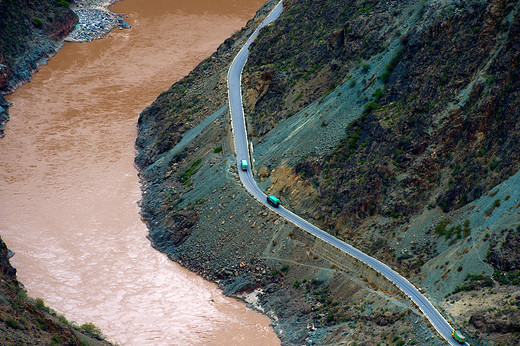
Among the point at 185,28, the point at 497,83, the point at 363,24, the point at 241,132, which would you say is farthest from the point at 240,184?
the point at 185,28

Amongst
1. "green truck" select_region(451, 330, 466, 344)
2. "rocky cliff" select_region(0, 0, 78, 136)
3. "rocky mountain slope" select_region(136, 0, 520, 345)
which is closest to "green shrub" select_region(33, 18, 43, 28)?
"rocky cliff" select_region(0, 0, 78, 136)

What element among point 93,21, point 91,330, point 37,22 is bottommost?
point 91,330

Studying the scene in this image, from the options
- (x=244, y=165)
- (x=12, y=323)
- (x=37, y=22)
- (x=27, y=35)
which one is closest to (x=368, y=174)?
(x=244, y=165)

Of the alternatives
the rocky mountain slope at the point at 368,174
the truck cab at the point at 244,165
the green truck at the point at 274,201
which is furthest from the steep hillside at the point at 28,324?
the truck cab at the point at 244,165

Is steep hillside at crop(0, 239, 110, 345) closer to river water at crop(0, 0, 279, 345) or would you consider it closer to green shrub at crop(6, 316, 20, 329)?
green shrub at crop(6, 316, 20, 329)

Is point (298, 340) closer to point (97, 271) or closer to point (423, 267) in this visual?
point (423, 267)

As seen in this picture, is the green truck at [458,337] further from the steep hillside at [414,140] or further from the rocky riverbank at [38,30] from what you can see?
the rocky riverbank at [38,30]

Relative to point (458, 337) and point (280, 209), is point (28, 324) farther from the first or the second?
point (458, 337)
